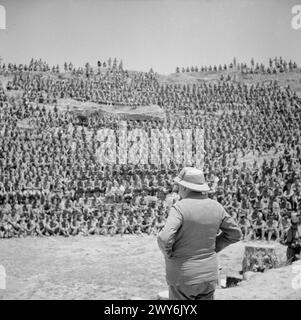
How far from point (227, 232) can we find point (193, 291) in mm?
569

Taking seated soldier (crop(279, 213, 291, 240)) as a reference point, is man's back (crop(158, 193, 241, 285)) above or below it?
above

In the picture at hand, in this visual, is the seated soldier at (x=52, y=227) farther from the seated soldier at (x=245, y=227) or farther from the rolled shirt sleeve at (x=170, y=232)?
the rolled shirt sleeve at (x=170, y=232)

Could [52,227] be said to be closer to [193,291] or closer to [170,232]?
[193,291]

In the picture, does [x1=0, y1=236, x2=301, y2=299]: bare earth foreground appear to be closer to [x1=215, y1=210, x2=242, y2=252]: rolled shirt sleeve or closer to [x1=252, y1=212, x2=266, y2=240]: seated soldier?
[x1=252, y1=212, x2=266, y2=240]: seated soldier

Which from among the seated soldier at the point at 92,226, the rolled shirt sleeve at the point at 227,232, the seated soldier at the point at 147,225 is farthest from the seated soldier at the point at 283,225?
the rolled shirt sleeve at the point at 227,232

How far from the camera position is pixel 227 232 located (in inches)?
141

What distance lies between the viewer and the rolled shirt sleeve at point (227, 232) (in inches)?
140

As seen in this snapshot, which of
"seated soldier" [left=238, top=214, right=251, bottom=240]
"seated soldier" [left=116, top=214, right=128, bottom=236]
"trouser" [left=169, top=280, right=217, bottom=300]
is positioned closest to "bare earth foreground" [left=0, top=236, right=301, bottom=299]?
"seated soldier" [left=116, top=214, right=128, bottom=236]

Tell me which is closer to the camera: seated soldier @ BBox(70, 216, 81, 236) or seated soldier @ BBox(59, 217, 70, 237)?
seated soldier @ BBox(59, 217, 70, 237)

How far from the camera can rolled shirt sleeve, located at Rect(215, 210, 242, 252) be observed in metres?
3.56

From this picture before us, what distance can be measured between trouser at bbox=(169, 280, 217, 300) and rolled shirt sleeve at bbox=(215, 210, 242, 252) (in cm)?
33

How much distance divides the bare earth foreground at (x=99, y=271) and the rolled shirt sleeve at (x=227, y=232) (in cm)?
251

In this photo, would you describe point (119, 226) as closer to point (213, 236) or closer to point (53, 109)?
point (213, 236)

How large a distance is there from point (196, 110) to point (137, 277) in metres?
24.2
